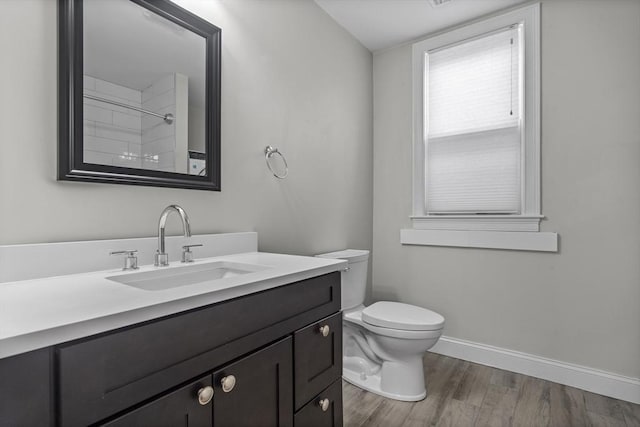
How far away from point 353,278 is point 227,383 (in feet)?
4.73

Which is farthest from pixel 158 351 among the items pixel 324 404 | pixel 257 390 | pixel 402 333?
pixel 402 333

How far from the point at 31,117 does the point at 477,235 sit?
7.97ft

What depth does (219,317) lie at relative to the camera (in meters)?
0.84

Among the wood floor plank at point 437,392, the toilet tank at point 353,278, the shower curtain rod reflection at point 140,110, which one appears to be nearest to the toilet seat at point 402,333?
the toilet tank at point 353,278

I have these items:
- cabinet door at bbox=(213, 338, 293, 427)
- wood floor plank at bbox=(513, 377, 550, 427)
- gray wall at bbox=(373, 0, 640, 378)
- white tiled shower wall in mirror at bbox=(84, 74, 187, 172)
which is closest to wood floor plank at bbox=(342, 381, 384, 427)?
wood floor plank at bbox=(513, 377, 550, 427)

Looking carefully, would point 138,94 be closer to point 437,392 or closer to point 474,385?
point 437,392

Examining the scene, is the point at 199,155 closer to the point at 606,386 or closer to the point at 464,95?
the point at 464,95

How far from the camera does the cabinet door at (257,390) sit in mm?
833

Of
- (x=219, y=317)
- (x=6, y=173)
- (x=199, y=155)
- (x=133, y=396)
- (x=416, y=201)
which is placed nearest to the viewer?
(x=133, y=396)

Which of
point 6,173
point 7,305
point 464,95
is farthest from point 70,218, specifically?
point 464,95

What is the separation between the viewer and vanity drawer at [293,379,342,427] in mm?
1117

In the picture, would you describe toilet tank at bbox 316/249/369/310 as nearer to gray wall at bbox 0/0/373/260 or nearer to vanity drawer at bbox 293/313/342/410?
gray wall at bbox 0/0/373/260

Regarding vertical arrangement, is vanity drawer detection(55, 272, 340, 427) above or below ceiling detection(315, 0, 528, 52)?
below

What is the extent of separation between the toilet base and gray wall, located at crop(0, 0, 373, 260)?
80 cm
